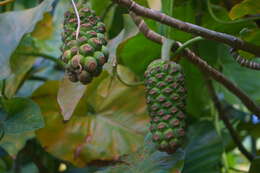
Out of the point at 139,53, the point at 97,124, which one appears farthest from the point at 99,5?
the point at 97,124

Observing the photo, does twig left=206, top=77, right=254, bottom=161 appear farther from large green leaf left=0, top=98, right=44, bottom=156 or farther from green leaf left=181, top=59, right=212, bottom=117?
large green leaf left=0, top=98, right=44, bottom=156

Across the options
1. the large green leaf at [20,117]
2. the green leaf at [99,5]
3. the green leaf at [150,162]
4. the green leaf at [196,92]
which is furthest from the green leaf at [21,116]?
the green leaf at [196,92]

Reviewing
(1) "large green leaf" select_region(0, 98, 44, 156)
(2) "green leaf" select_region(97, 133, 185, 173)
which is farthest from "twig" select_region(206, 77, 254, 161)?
(1) "large green leaf" select_region(0, 98, 44, 156)

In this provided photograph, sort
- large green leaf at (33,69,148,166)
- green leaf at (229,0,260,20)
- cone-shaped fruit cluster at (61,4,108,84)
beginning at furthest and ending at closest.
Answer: large green leaf at (33,69,148,166) < green leaf at (229,0,260,20) < cone-shaped fruit cluster at (61,4,108,84)

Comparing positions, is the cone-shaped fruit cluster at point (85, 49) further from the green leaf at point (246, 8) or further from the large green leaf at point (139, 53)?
the large green leaf at point (139, 53)

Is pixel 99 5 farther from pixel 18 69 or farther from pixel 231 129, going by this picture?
pixel 231 129

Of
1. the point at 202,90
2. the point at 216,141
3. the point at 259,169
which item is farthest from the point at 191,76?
the point at 259,169
